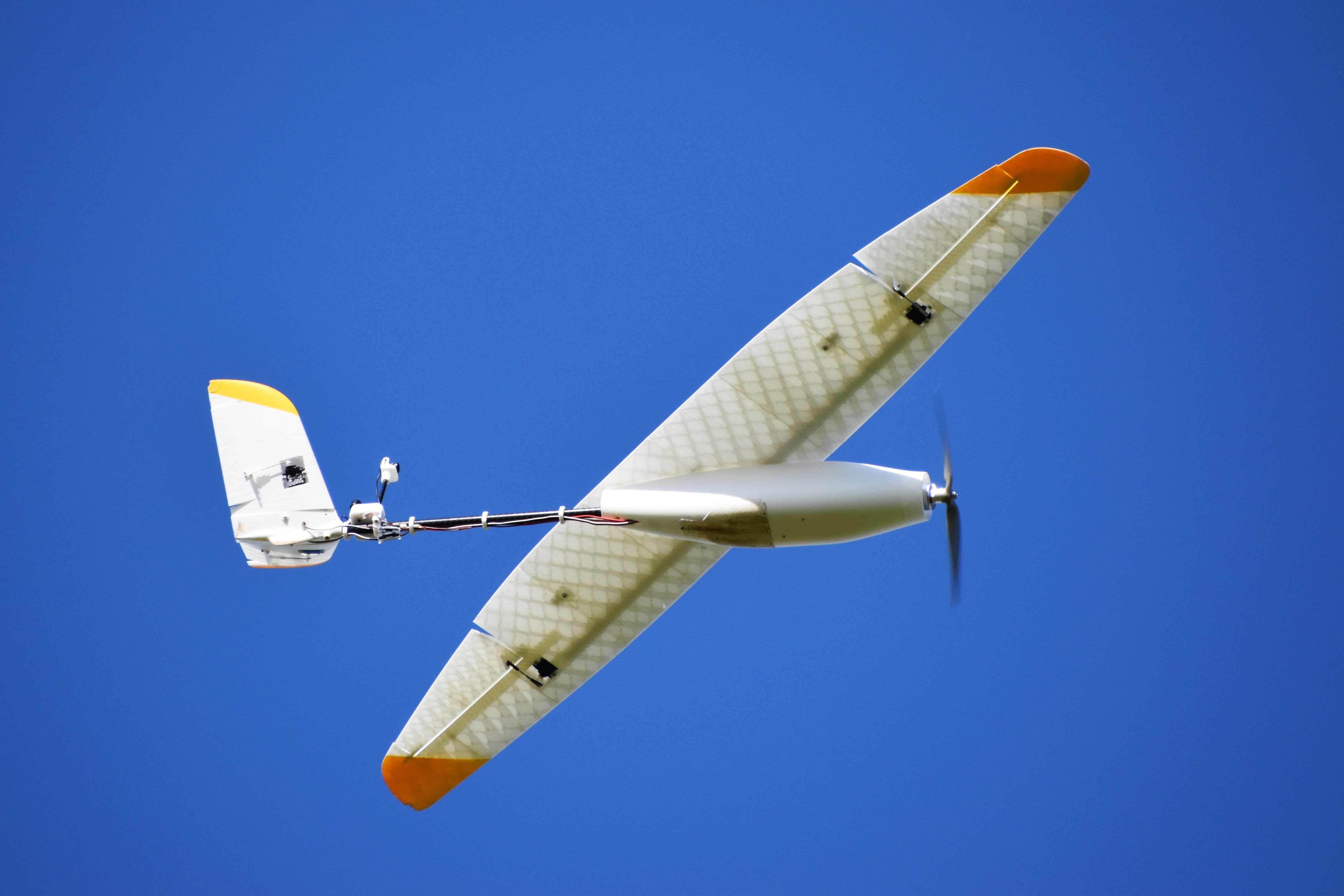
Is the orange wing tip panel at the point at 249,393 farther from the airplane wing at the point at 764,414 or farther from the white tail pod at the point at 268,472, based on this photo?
the airplane wing at the point at 764,414

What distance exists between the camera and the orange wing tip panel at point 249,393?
662 inches

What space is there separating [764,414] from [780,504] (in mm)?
1358

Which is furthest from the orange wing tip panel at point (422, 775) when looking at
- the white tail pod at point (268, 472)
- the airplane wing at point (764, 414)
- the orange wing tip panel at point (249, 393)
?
the orange wing tip panel at point (249, 393)

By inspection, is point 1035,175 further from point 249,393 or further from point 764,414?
point 249,393

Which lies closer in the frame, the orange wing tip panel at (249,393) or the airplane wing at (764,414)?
the airplane wing at (764,414)

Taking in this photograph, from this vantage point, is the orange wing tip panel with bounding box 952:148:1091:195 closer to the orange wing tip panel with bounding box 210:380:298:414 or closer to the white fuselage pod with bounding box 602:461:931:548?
the white fuselage pod with bounding box 602:461:931:548

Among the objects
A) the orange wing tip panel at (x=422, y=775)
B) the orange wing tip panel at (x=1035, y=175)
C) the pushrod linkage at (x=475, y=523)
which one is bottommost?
the orange wing tip panel at (x=422, y=775)

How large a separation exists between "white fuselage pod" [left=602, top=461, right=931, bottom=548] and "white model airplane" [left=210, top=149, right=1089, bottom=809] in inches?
0.8

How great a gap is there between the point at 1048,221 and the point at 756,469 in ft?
15.6

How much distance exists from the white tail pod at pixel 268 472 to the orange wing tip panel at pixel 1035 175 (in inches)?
349

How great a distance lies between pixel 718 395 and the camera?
16.8 m

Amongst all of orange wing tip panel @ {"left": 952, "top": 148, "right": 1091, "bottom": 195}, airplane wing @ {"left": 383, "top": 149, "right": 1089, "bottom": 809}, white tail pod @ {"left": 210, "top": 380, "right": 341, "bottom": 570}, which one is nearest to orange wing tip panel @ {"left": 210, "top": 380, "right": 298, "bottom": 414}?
white tail pod @ {"left": 210, "top": 380, "right": 341, "bottom": 570}

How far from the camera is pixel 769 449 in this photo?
56.1 feet

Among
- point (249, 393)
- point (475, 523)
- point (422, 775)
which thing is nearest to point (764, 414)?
point (475, 523)
